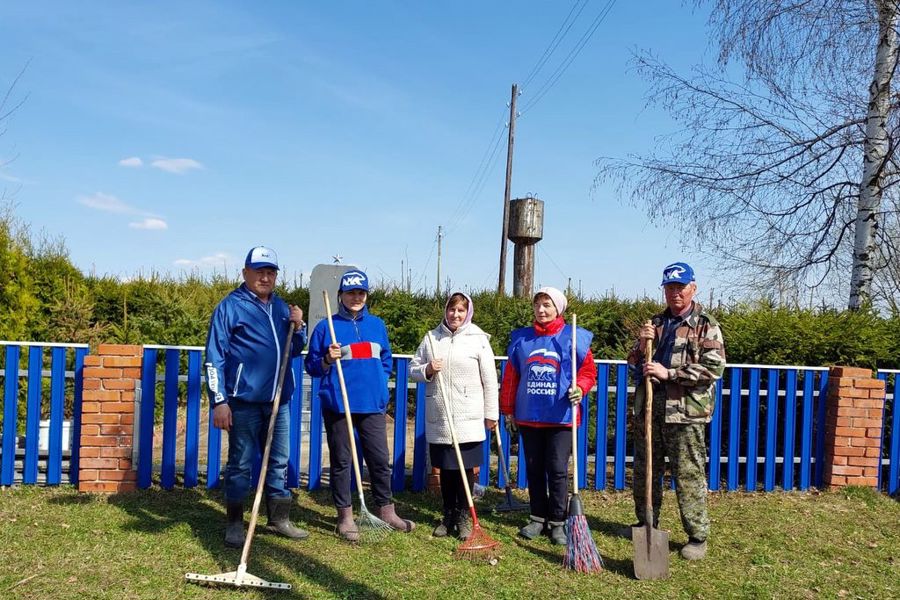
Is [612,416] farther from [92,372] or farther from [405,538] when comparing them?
[92,372]

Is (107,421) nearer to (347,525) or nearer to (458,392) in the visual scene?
(347,525)

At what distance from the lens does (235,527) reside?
4.35m

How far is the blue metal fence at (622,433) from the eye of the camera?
17.7 ft

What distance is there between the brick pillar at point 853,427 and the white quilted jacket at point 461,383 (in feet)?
10.8

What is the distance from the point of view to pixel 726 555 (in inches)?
179

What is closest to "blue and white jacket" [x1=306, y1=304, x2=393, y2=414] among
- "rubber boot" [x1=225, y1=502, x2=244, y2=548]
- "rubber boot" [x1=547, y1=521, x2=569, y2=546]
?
"rubber boot" [x1=225, y1=502, x2=244, y2=548]

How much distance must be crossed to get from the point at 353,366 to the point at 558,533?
176 centimetres

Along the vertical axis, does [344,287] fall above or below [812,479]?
above

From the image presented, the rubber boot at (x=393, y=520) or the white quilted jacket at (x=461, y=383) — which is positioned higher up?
the white quilted jacket at (x=461, y=383)

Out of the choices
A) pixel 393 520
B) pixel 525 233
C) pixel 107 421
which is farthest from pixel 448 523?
pixel 525 233

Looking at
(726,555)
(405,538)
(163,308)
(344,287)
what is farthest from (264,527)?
(163,308)

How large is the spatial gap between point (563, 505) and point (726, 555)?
1113mm

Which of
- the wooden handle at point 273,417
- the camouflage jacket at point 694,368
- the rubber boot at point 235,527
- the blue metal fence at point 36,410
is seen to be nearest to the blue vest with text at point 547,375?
the camouflage jacket at point 694,368

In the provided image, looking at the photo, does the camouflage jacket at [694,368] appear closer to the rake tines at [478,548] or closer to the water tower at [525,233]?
the rake tines at [478,548]
